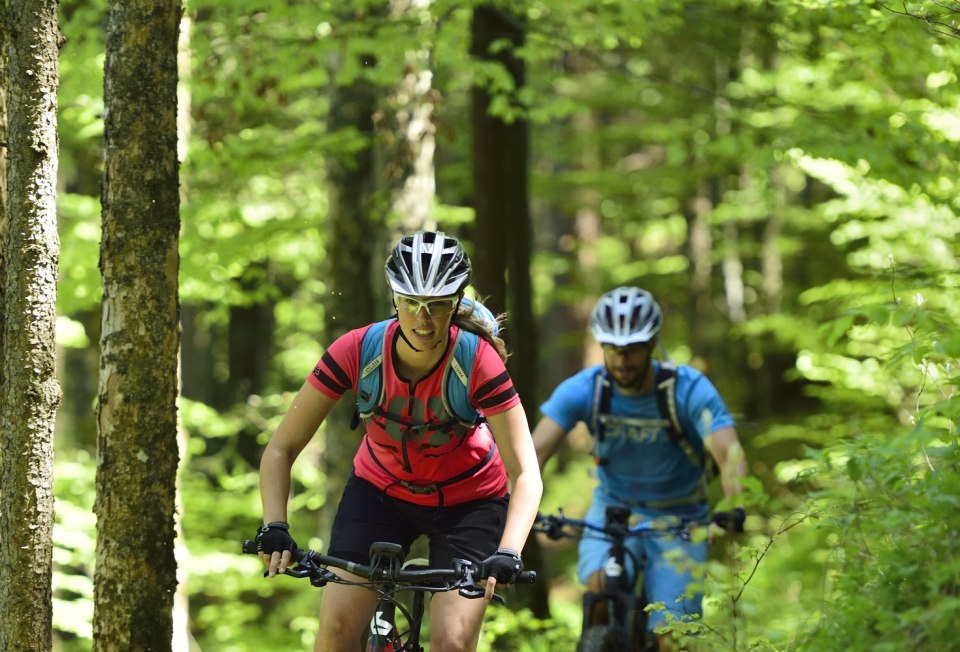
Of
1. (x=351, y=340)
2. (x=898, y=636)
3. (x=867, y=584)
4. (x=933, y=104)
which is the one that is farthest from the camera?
(x=933, y=104)

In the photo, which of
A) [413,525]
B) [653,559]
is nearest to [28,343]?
[413,525]

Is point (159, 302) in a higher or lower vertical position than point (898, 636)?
higher

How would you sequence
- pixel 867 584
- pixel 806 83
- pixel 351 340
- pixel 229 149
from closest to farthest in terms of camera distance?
pixel 867 584 → pixel 351 340 → pixel 229 149 → pixel 806 83

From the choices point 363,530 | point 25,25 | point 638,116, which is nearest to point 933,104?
point 363,530

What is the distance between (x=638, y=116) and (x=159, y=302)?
22203 millimetres

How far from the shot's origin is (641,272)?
22.3m

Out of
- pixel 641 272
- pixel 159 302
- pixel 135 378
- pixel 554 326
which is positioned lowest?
pixel 554 326

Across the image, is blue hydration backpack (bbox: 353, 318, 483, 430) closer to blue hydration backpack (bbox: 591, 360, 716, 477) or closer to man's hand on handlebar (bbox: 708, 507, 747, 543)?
man's hand on handlebar (bbox: 708, 507, 747, 543)

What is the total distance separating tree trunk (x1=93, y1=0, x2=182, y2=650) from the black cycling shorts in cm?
84

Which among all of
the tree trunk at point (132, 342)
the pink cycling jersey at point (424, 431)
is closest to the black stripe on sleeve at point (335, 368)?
the pink cycling jersey at point (424, 431)

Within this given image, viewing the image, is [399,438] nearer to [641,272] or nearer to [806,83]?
[806,83]

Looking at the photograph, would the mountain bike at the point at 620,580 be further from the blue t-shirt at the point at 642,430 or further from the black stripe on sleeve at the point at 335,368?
the black stripe on sleeve at the point at 335,368

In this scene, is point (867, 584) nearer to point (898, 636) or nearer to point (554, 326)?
point (898, 636)

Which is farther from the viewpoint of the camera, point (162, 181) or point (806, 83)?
point (806, 83)
